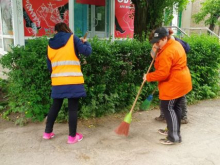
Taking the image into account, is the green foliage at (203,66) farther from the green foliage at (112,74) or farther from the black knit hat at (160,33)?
the black knit hat at (160,33)

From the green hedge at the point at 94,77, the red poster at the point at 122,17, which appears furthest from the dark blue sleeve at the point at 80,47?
the red poster at the point at 122,17

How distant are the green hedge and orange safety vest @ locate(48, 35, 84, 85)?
2.44 ft

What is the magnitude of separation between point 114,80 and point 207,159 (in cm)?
211

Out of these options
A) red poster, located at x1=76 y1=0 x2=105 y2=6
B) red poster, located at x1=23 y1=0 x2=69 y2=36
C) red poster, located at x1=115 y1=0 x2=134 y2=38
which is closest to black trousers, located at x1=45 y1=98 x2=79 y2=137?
red poster, located at x1=23 y1=0 x2=69 y2=36

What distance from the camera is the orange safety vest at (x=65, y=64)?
3232mm

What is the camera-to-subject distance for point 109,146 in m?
3.46

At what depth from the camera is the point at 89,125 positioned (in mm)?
4184

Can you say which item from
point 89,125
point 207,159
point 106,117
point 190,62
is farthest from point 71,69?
point 190,62

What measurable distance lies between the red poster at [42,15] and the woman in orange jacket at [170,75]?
4.08 metres

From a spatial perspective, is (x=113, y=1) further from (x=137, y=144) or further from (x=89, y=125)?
(x=137, y=144)

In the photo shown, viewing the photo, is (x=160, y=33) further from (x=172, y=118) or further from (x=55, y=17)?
(x=55, y=17)

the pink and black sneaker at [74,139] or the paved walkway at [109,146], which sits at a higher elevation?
the pink and black sneaker at [74,139]

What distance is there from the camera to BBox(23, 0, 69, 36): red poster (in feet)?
22.5

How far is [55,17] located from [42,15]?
476 mm
